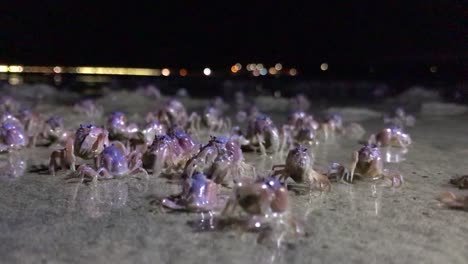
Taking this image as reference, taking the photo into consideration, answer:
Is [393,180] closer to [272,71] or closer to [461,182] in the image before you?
[461,182]

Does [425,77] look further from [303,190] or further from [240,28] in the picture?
[303,190]

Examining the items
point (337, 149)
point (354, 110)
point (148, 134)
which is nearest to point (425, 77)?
point (354, 110)

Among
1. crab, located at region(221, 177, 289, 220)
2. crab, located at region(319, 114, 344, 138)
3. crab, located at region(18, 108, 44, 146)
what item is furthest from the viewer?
crab, located at region(319, 114, 344, 138)

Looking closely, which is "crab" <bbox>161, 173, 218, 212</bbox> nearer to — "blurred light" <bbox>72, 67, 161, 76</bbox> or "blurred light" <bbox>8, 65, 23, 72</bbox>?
"blurred light" <bbox>8, 65, 23, 72</bbox>

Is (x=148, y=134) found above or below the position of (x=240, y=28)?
below

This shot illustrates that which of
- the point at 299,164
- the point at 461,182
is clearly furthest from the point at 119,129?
the point at 461,182

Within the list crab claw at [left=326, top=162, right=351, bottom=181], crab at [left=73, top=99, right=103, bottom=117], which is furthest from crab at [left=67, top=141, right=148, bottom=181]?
crab at [left=73, top=99, right=103, bottom=117]
